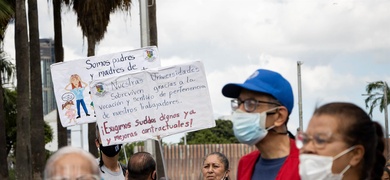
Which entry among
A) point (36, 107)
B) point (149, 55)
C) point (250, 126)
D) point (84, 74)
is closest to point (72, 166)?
point (250, 126)

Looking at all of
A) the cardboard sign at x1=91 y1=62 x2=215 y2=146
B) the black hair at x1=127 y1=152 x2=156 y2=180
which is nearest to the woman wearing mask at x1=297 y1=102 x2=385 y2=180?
the black hair at x1=127 y1=152 x2=156 y2=180

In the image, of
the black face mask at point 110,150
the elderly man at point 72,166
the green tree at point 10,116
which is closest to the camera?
the elderly man at point 72,166

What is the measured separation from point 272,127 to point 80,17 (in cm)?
1818

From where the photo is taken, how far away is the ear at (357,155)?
432 centimetres

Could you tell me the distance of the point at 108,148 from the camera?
339 inches

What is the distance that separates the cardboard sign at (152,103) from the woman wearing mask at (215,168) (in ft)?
1.01

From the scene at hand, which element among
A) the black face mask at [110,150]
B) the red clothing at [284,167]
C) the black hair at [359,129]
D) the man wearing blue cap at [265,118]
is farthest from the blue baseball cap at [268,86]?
the black face mask at [110,150]

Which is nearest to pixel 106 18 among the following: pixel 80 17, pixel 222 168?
pixel 80 17

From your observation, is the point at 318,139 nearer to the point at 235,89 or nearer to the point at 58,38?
the point at 235,89

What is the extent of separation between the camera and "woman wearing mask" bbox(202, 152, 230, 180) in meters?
8.75

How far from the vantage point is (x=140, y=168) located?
7684 millimetres

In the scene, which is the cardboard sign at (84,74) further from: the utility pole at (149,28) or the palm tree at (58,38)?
the palm tree at (58,38)

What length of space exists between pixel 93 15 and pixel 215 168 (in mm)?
14543

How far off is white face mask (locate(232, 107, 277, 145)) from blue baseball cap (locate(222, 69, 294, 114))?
4.0 inches
